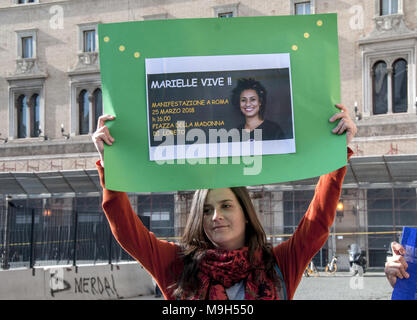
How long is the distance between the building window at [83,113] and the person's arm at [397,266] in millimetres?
29691

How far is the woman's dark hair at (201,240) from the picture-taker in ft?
8.16

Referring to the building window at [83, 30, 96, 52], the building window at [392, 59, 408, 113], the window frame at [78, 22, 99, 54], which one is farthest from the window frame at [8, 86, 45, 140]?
the building window at [392, 59, 408, 113]

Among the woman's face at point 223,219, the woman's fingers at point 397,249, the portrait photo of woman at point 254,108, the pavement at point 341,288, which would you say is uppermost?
the portrait photo of woman at point 254,108

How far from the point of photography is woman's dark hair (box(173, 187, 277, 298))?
2486mm

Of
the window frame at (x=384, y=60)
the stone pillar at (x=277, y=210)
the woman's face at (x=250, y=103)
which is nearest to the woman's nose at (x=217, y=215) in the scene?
the woman's face at (x=250, y=103)

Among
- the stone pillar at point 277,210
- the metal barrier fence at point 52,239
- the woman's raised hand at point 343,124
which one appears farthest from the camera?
the stone pillar at point 277,210

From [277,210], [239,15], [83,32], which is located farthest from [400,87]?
[83,32]

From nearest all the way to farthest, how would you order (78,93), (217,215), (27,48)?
(217,215) → (78,93) → (27,48)

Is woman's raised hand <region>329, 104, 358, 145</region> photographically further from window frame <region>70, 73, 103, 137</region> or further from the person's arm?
window frame <region>70, 73, 103, 137</region>

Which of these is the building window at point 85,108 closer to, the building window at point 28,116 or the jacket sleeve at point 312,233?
the building window at point 28,116

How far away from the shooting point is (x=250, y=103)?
245cm

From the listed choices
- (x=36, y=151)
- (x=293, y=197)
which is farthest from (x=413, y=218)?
(x=36, y=151)

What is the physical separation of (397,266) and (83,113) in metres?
30.0

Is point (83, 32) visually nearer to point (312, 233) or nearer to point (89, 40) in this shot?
point (89, 40)
